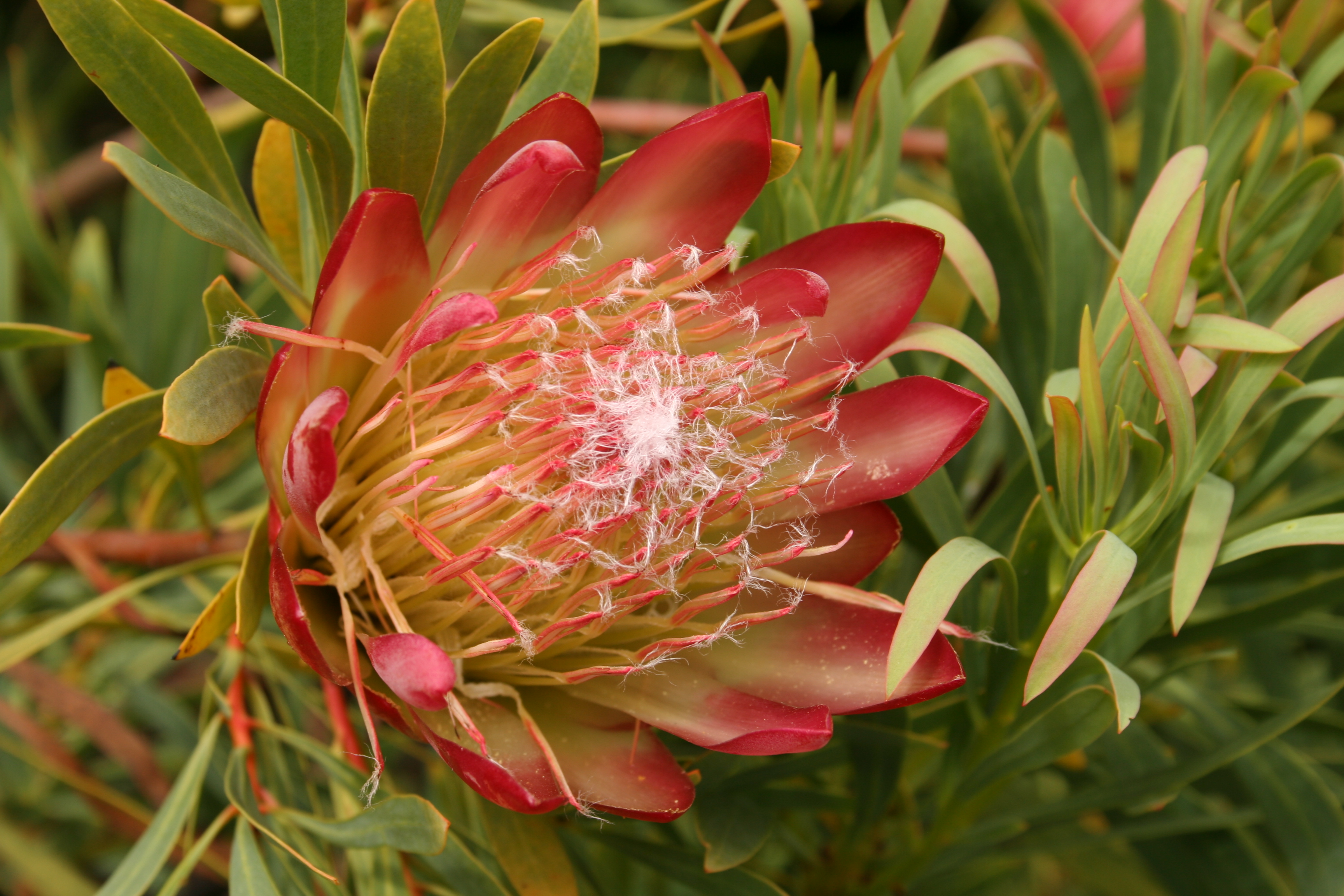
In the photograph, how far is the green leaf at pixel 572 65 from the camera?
0.62m

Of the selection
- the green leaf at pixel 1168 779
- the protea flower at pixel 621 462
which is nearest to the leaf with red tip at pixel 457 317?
the protea flower at pixel 621 462

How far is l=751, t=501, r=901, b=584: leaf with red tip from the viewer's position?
614 millimetres

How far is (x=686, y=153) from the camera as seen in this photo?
0.58 m

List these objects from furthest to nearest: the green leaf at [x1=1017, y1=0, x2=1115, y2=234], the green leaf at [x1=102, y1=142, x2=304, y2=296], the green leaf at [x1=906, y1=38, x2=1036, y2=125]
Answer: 1. the green leaf at [x1=1017, y1=0, x2=1115, y2=234]
2. the green leaf at [x1=906, y1=38, x2=1036, y2=125]
3. the green leaf at [x1=102, y1=142, x2=304, y2=296]

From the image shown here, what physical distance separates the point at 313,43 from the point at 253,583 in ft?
1.03

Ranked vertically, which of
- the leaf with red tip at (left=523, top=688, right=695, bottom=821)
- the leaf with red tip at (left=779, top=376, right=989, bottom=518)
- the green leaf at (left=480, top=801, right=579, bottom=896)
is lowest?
the green leaf at (left=480, top=801, right=579, bottom=896)

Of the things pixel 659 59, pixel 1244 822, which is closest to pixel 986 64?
pixel 1244 822

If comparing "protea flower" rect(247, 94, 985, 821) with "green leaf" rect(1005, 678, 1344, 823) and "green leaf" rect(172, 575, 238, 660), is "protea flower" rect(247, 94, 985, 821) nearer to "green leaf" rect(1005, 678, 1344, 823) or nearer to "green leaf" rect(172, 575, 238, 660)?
"green leaf" rect(172, 575, 238, 660)

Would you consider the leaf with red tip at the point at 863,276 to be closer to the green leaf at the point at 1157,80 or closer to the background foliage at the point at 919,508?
the background foliage at the point at 919,508

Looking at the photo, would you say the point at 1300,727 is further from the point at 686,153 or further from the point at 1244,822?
the point at 686,153

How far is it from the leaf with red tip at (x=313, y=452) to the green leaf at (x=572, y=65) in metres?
0.25

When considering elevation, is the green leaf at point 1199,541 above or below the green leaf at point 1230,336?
below

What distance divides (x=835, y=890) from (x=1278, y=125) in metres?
0.69

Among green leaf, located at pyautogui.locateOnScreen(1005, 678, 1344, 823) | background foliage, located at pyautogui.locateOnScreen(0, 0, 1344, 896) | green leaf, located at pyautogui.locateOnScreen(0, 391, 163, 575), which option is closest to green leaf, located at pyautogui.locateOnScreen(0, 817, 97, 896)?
background foliage, located at pyautogui.locateOnScreen(0, 0, 1344, 896)
